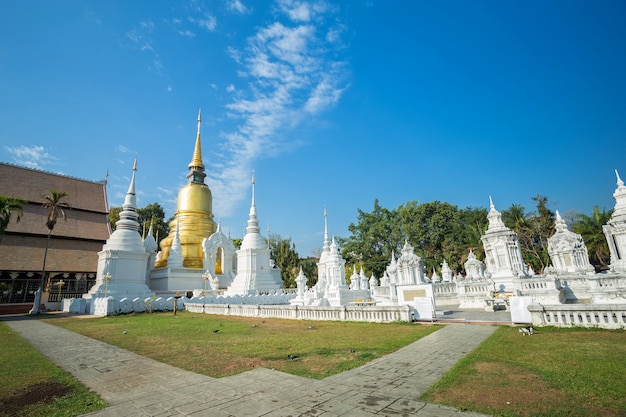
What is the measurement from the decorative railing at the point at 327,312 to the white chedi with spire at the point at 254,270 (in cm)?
935

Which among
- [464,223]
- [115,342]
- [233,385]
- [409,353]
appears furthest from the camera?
[464,223]

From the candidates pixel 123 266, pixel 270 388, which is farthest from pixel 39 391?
pixel 123 266

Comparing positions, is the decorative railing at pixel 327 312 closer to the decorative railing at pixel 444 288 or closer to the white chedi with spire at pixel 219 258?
the decorative railing at pixel 444 288

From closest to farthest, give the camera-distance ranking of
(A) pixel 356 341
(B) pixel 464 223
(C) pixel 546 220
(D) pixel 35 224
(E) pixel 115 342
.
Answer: (A) pixel 356 341
(E) pixel 115 342
(D) pixel 35 224
(C) pixel 546 220
(B) pixel 464 223

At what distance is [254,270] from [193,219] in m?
11.2

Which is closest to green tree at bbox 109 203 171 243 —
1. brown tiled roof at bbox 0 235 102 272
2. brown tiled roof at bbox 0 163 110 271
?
brown tiled roof at bbox 0 163 110 271

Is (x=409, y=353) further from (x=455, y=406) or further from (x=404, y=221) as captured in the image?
(x=404, y=221)

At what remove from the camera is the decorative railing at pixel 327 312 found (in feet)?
39.4

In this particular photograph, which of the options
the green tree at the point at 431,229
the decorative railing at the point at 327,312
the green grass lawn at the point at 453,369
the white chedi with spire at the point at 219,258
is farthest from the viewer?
the green tree at the point at 431,229

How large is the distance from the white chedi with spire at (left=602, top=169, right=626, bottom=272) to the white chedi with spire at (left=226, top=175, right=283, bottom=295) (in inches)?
945

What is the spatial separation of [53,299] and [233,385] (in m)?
31.9

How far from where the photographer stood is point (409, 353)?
682 centimetres

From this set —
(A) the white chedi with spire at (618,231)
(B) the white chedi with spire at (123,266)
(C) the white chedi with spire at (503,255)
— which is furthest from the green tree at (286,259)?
(A) the white chedi with spire at (618,231)

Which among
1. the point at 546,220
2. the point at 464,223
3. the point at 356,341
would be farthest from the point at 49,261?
the point at 546,220
